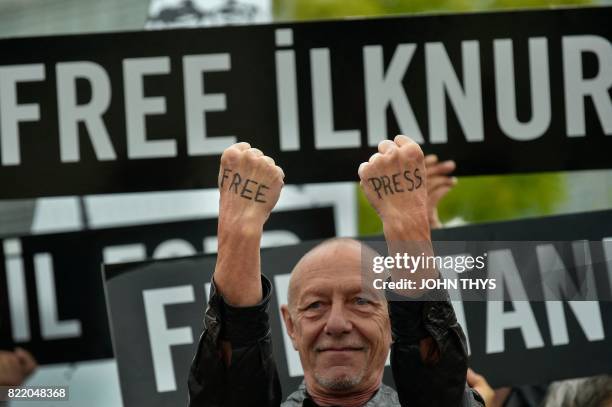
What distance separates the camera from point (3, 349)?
12.1ft

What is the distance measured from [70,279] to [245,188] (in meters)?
1.32

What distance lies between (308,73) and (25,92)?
0.87 metres

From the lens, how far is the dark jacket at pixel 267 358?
8.45 ft

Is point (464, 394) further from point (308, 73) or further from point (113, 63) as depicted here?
point (113, 63)

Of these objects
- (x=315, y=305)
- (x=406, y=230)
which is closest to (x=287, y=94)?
(x=315, y=305)

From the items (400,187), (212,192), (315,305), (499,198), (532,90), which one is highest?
(532,90)

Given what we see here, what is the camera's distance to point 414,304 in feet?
8.39

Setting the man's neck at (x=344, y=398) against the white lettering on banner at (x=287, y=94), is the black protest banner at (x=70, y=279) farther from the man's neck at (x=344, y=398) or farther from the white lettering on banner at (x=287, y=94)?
the man's neck at (x=344, y=398)

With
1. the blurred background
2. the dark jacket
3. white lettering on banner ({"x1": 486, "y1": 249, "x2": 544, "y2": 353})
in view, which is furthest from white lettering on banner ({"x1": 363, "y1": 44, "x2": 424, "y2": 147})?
the blurred background

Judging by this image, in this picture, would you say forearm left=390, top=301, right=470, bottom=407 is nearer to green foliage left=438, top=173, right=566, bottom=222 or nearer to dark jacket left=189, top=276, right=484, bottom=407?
dark jacket left=189, top=276, right=484, bottom=407

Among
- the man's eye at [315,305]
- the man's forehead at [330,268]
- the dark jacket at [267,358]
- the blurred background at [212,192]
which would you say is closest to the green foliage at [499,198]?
the blurred background at [212,192]

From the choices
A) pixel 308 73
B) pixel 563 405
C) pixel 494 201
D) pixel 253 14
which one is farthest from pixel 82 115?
pixel 494 201

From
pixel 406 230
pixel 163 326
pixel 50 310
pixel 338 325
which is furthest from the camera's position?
pixel 50 310

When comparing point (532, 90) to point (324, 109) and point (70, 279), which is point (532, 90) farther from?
point (70, 279)
